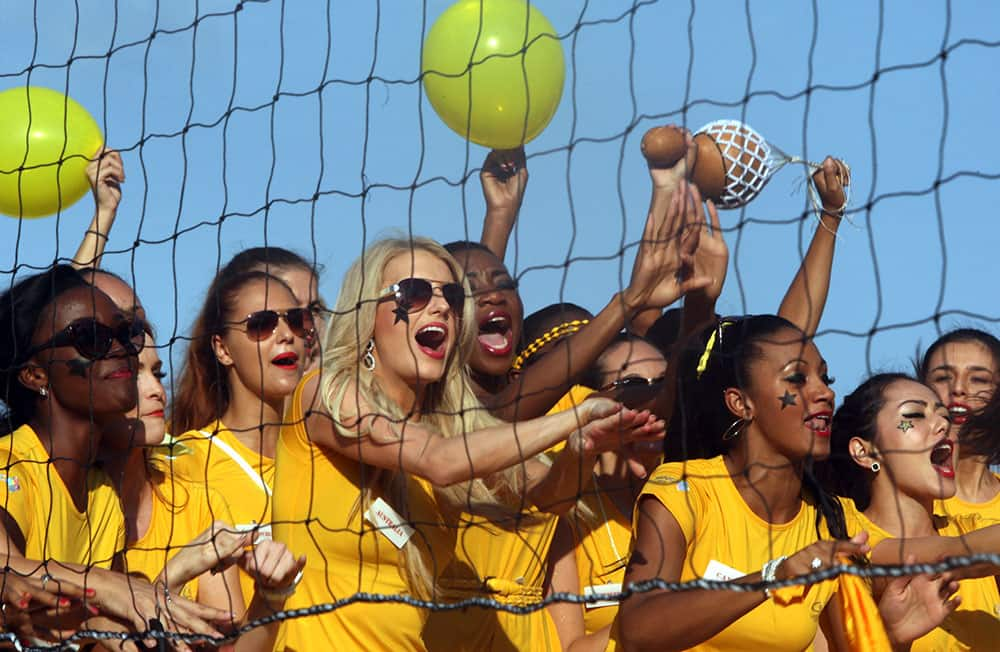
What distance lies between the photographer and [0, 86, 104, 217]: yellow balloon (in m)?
4.71

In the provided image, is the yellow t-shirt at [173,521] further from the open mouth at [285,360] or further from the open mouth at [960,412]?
the open mouth at [960,412]

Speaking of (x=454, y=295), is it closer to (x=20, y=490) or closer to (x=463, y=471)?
(x=463, y=471)

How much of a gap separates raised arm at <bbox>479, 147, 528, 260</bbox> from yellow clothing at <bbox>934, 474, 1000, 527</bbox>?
1463 millimetres

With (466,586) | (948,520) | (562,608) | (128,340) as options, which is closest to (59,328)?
(128,340)

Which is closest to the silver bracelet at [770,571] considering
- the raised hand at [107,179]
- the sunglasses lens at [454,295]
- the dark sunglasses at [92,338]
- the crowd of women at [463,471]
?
the crowd of women at [463,471]

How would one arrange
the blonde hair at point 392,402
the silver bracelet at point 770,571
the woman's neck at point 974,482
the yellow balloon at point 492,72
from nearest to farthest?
the silver bracelet at point 770,571, the blonde hair at point 392,402, the yellow balloon at point 492,72, the woman's neck at point 974,482

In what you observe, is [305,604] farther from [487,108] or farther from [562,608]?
[487,108]

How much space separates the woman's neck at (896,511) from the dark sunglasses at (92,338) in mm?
1942

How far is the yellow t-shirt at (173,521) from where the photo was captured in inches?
149

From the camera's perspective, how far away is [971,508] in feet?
14.8

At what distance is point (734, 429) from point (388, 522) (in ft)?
2.95

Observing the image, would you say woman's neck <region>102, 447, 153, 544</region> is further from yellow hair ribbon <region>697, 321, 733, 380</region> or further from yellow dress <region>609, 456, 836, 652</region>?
yellow hair ribbon <region>697, 321, 733, 380</region>

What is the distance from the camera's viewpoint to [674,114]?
3207 mm

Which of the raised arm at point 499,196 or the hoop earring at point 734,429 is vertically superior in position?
the raised arm at point 499,196
